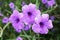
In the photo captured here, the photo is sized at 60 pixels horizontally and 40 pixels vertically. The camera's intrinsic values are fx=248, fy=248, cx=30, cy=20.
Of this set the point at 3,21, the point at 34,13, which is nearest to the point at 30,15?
the point at 34,13

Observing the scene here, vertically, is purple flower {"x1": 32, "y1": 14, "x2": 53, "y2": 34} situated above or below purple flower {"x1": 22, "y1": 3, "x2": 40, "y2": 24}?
below

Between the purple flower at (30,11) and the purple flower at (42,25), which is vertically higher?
the purple flower at (30,11)

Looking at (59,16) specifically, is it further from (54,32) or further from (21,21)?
(21,21)
